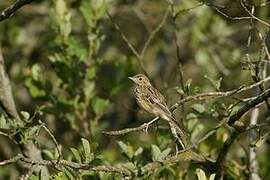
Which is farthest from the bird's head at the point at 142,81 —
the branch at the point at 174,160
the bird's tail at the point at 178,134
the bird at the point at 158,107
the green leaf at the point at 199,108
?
the branch at the point at 174,160

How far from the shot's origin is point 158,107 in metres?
3.69

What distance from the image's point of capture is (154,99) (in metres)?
3.82

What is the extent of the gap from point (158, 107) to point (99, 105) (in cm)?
134

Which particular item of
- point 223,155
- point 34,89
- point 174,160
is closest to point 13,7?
point 174,160

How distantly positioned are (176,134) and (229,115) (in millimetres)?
329

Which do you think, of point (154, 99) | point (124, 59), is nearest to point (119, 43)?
point (124, 59)

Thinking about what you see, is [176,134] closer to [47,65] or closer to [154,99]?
[154,99]

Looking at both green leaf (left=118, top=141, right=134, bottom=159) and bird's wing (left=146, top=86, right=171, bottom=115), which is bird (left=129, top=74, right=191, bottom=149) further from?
green leaf (left=118, top=141, right=134, bottom=159)

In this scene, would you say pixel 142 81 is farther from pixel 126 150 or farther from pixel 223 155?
pixel 223 155

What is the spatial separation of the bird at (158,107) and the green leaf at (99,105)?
83cm

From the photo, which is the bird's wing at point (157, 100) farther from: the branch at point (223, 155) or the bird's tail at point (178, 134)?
the branch at point (223, 155)

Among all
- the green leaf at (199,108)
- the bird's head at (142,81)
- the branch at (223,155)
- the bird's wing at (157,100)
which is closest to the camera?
the branch at (223,155)

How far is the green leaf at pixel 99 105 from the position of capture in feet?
16.3

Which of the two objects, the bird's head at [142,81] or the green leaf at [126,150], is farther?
the bird's head at [142,81]
